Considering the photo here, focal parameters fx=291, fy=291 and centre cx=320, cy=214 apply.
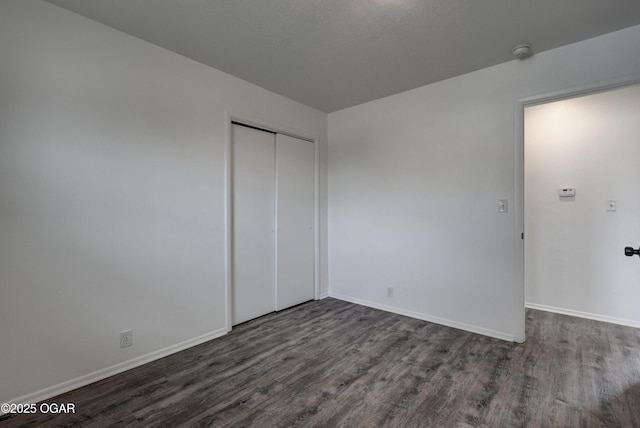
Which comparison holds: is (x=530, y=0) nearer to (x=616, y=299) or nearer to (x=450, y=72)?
(x=450, y=72)

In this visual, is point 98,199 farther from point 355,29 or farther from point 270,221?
point 355,29

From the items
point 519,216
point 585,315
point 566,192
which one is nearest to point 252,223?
point 519,216

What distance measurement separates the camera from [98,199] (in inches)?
82.1

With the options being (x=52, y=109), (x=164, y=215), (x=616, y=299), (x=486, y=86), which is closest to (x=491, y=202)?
(x=486, y=86)

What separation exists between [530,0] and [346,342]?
2.88m

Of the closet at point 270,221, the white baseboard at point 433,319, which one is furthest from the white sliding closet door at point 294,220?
the white baseboard at point 433,319

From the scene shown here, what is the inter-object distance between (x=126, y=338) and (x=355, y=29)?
2.90m

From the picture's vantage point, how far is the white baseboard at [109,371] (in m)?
1.84

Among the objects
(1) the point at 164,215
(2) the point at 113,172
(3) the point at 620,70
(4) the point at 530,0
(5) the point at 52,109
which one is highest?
(4) the point at 530,0

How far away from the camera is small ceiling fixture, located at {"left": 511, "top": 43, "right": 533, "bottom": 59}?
2.35 meters

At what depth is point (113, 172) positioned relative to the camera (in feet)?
7.08

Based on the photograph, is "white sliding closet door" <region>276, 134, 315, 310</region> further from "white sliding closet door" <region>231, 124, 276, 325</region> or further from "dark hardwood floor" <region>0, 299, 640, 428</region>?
"dark hardwood floor" <region>0, 299, 640, 428</region>

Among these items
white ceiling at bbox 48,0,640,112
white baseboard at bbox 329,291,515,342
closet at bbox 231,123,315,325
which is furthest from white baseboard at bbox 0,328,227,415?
white ceiling at bbox 48,0,640,112

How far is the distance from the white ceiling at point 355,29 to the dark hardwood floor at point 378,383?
2.53 meters
